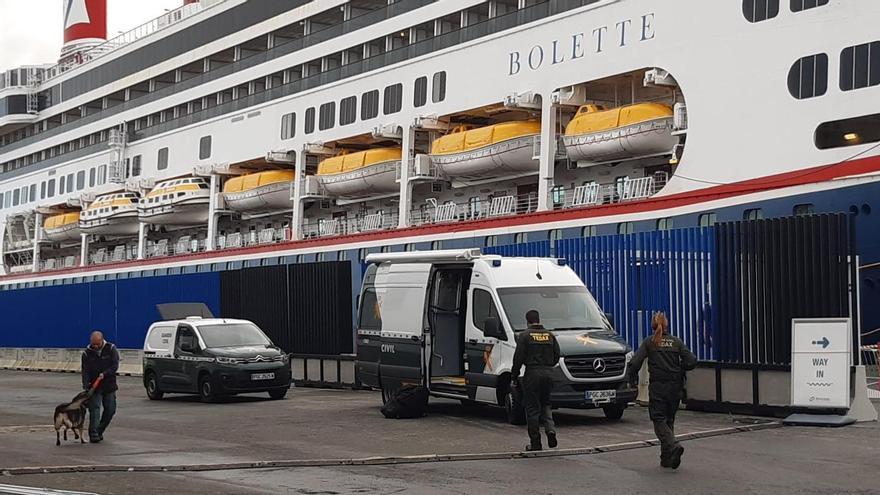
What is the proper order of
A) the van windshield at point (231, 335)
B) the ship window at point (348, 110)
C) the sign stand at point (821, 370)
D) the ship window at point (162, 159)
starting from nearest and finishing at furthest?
the sign stand at point (821, 370), the van windshield at point (231, 335), the ship window at point (348, 110), the ship window at point (162, 159)

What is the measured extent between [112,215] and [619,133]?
99.6 feet

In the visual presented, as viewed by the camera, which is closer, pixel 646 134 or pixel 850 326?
pixel 850 326

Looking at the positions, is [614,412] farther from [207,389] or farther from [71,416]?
[207,389]

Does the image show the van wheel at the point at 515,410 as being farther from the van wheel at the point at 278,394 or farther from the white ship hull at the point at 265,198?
the white ship hull at the point at 265,198

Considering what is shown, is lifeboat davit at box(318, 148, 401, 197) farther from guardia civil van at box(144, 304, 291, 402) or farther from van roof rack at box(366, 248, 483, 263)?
van roof rack at box(366, 248, 483, 263)

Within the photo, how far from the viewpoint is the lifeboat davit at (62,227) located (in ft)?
187

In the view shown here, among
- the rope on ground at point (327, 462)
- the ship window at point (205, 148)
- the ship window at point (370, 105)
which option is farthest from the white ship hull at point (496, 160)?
Result: the rope on ground at point (327, 462)

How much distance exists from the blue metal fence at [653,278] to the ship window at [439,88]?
13.3 meters

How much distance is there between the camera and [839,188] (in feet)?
69.5

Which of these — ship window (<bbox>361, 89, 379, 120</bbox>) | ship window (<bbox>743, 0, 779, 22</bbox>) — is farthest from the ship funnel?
ship window (<bbox>743, 0, 779, 22</bbox>)

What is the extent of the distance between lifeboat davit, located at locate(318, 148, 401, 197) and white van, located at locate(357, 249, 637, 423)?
17.8m

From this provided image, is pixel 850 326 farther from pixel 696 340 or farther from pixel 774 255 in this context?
pixel 696 340

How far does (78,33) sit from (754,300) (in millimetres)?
53983

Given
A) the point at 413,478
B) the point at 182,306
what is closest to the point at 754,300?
the point at 413,478
